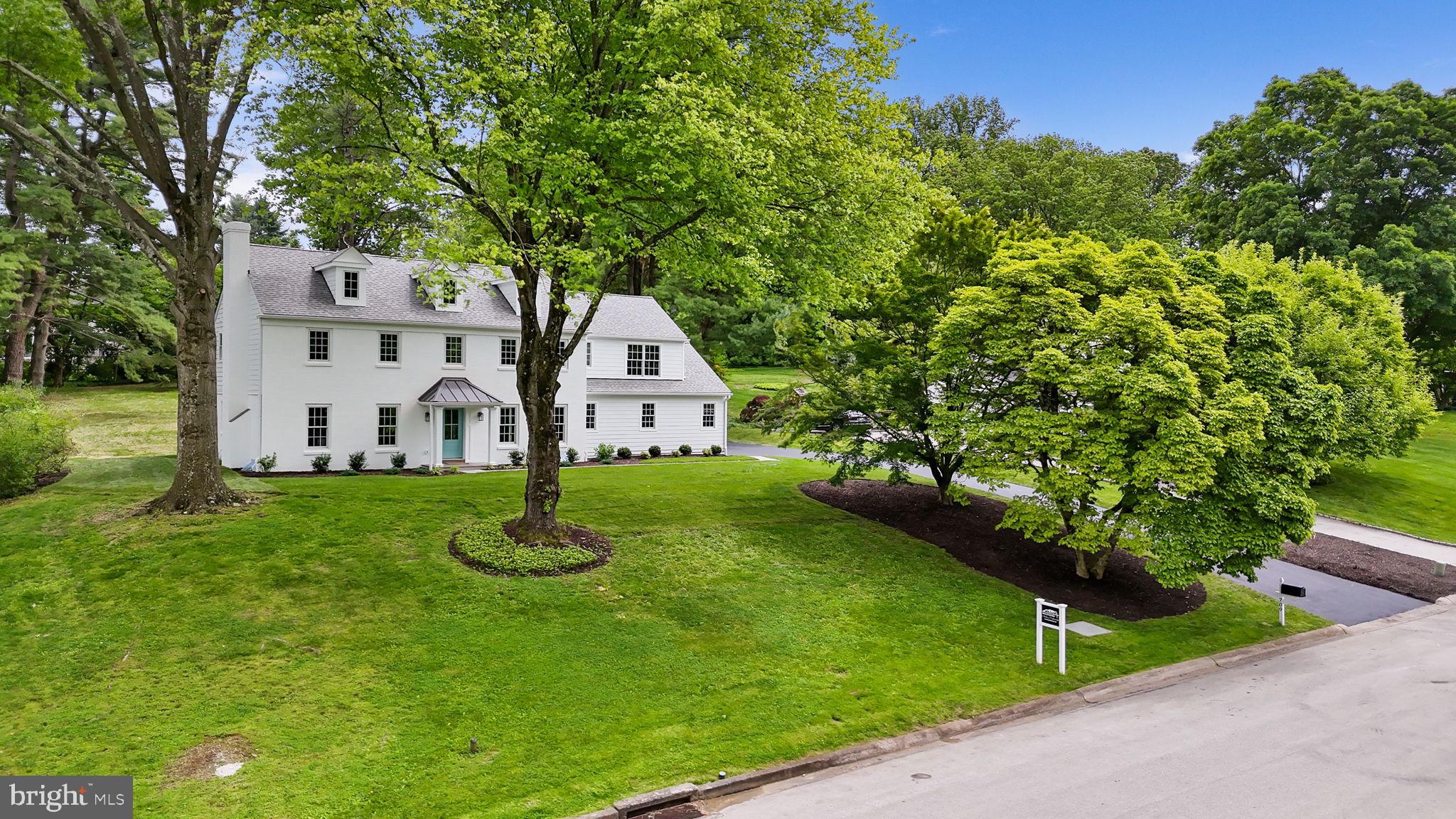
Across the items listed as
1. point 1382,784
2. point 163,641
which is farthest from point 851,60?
point 163,641

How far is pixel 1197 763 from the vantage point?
930 centimetres

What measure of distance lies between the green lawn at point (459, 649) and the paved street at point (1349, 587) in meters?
1.23

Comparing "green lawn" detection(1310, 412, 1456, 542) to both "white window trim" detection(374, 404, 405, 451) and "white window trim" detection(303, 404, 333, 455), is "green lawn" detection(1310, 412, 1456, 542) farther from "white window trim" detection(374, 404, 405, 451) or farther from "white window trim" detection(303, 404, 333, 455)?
"white window trim" detection(303, 404, 333, 455)

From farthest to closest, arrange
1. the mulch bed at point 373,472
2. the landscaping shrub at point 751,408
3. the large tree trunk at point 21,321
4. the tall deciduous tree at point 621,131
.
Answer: the landscaping shrub at point 751,408 → the large tree trunk at point 21,321 → the mulch bed at point 373,472 → the tall deciduous tree at point 621,131

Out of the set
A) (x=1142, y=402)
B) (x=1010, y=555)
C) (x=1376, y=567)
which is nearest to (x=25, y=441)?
(x=1010, y=555)

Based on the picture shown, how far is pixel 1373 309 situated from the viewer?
27.8 m

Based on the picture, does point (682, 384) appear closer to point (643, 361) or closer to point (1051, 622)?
point (643, 361)

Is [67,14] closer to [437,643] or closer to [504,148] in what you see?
[504,148]

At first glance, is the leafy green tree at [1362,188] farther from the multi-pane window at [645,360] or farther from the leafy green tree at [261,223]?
the leafy green tree at [261,223]

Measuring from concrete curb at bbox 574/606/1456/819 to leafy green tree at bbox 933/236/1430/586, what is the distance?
175cm

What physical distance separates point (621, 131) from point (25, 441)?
14.8 metres

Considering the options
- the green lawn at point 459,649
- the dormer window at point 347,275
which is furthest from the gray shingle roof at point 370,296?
the green lawn at point 459,649

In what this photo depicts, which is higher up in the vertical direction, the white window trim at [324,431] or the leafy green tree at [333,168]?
the leafy green tree at [333,168]

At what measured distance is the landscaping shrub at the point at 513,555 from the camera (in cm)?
1393
